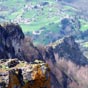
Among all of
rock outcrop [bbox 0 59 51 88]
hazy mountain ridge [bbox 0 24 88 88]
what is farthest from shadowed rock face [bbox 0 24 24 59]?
rock outcrop [bbox 0 59 51 88]

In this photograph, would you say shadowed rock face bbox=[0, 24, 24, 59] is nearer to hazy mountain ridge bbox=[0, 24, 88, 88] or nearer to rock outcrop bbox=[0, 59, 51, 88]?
hazy mountain ridge bbox=[0, 24, 88, 88]

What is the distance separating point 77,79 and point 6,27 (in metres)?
80.4

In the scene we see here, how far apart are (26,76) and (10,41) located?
248 ft

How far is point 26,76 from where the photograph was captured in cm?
3127

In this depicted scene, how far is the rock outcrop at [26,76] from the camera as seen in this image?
30269mm

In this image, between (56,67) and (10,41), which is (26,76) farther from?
(56,67)

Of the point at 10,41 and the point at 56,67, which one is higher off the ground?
the point at 10,41

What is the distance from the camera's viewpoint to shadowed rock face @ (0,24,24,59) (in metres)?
95.9

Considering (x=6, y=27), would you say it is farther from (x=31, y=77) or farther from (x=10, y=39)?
(x=31, y=77)

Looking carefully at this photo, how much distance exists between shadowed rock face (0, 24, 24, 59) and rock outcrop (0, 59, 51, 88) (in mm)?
57046

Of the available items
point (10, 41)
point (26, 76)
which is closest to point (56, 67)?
point (10, 41)

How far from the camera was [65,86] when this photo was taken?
509ft

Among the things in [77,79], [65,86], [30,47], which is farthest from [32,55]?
[77,79]

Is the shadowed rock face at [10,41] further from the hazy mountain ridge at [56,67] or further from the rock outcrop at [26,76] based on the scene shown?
the rock outcrop at [26,76]
